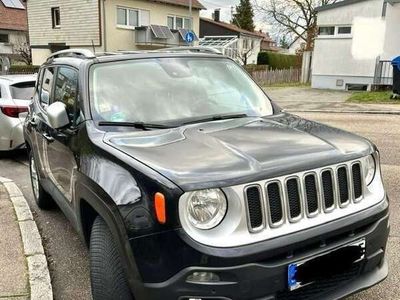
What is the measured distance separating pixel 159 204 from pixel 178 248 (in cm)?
24

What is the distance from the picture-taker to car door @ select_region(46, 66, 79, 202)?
11.2ft

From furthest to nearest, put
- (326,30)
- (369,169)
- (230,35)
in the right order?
1. (230,35)
2. (326,30)
3. (369,169)

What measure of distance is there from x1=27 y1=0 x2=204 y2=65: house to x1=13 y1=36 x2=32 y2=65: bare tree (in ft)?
12.4

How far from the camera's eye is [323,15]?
20016 millimetres

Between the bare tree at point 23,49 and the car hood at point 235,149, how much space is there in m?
35.6

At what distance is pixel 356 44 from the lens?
18469 mm

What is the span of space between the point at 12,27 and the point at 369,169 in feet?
142

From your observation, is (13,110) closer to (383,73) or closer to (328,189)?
(328,189)

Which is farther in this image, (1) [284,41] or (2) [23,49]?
(1) [284,41]

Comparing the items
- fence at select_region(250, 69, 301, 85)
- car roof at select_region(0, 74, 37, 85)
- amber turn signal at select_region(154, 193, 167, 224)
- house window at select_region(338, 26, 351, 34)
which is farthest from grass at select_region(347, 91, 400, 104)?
amber turn signal at select_region(154, 193, 167, 224)

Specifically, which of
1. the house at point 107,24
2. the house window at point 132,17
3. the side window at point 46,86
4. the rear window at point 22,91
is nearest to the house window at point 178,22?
the house at point 107,24

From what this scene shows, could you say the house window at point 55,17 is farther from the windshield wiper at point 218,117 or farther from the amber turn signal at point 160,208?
the amber turn signal at point 160,208

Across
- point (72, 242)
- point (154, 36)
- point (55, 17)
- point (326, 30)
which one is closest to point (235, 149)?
point (72, 242)

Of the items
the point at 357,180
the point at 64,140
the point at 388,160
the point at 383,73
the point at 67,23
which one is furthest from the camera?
the point at 67,23
